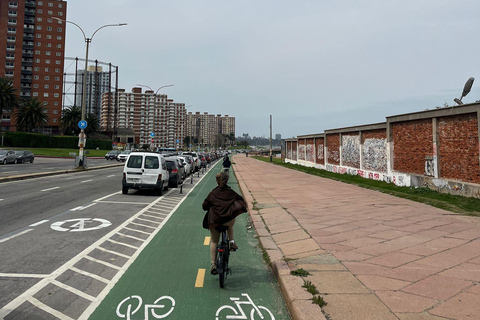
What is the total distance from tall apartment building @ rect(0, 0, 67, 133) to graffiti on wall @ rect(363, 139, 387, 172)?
305ft

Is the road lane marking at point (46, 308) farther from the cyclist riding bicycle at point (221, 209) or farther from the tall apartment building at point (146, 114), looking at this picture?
the tall apartment building at point (146, 114)

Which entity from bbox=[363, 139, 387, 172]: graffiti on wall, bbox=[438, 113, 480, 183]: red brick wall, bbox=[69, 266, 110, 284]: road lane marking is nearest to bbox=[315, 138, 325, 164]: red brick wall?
bbox=[363, 139, 387, 172]: graffiti on wall

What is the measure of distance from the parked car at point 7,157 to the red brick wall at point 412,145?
35011mm

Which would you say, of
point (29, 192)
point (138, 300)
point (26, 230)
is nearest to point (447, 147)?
point (138, 300)

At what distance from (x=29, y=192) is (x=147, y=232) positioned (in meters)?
8.74

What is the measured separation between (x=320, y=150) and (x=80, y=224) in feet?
88.2

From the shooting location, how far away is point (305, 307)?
3586 millimetres

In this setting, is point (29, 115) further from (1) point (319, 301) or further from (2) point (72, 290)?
(1) point (319, 301)

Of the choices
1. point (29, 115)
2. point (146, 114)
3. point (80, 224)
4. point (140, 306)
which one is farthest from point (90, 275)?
point (146, 114)

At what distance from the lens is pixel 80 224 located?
8.05 metres

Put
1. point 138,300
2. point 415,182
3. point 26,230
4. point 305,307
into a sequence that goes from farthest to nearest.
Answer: point 415,182 < point 26,230 < point 138,300 < point 305,307

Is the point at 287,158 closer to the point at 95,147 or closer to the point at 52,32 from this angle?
the point at 95,147

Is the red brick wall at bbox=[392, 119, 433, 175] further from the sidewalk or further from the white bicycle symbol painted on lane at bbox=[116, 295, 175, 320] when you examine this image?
the white bicycle symbol painted on lane at bbox=[116, 295, 175, 320]

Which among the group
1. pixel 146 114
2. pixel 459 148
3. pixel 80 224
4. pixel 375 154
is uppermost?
pixel 146 114
